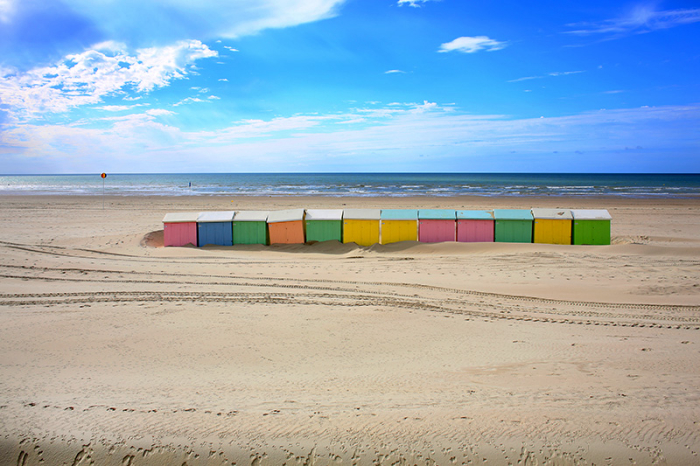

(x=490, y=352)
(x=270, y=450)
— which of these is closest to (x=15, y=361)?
(x=270, y=450)

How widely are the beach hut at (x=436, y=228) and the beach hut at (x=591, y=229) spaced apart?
3.87 metres

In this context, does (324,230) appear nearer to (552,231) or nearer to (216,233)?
(216,233)

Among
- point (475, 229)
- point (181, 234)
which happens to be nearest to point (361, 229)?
point (475, 229)

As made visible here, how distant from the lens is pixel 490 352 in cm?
531

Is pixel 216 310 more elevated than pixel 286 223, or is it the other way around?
pixel 286 223

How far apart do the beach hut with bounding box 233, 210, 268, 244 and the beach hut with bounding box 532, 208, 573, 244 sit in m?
8.89

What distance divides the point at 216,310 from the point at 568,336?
573 cm

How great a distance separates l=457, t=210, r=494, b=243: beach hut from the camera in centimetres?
1285

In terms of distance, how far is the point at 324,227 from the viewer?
1319 cm

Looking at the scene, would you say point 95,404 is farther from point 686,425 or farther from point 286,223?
point 286,223

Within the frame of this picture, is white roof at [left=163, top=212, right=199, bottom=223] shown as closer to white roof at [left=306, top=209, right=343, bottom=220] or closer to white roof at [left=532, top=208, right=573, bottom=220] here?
white roof at [left=306, top=209, right=343, bottom=220]

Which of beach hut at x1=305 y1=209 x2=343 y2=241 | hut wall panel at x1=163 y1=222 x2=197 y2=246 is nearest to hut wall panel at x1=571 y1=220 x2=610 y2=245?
beach hut at x1=305 y1=209 x2=343 y2=241

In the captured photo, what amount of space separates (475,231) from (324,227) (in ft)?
16.3

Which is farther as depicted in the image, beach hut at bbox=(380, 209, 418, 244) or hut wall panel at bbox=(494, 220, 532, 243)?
beach hut at bbox=(380, 209, 418, 244)
